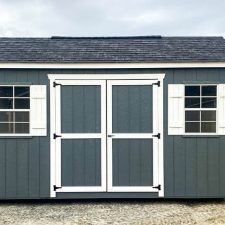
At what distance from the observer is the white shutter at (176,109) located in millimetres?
6750

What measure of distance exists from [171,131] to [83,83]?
6.72 ft

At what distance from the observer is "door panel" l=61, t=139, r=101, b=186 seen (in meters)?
6.73

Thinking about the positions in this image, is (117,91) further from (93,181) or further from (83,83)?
(93,181)

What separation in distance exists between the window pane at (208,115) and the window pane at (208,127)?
82 mm

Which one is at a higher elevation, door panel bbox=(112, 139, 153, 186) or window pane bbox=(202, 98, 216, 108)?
window pane bbox=(202, 98, 216, 108)

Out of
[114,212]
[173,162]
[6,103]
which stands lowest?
[114,212]

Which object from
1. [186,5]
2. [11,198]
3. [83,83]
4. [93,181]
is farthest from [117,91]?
[186,5]

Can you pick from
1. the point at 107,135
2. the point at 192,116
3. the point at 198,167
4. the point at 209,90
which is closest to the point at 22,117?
the point at 107,135

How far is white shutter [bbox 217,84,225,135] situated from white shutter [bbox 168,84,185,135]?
741 millimetres

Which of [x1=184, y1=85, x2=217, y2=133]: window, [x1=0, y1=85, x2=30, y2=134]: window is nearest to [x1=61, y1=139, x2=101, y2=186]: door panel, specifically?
[x1=0, y1=85, x2=30, y2=134]: window

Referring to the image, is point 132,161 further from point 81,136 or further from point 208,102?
point 208,102

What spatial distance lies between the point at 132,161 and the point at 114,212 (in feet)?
3.59

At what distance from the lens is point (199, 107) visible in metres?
6.75

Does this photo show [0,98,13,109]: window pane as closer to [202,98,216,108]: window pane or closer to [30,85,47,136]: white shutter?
[30,85,47,136]: white shutter
